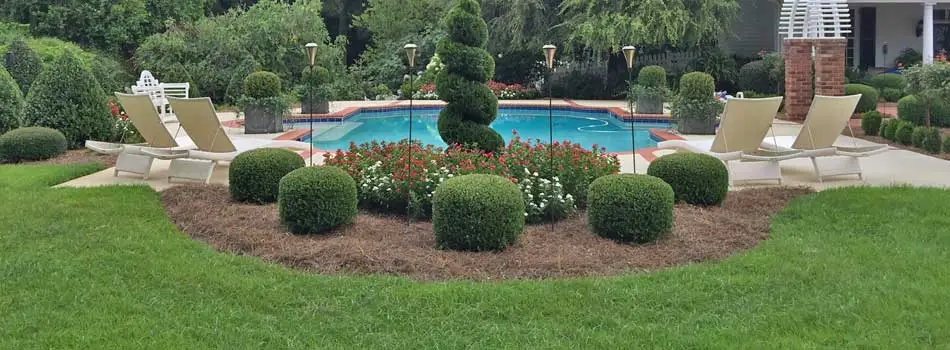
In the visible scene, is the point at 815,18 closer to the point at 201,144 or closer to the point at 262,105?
the point at 262,105

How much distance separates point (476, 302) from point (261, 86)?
11033 mm

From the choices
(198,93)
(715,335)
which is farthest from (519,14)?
(715,335)

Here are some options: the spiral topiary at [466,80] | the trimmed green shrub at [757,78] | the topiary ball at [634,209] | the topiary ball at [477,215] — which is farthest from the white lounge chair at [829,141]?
the trimmed green shrub at [757,78]

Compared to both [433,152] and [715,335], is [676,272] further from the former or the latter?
[433,152]

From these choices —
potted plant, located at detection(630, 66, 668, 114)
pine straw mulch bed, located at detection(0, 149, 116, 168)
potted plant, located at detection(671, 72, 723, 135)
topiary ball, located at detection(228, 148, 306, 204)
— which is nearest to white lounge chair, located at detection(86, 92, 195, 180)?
pine straw mulch bed, located at detection(0, 149, 116, 168)

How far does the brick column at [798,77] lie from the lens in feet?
50.0

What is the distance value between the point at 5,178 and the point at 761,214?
24.4 feet

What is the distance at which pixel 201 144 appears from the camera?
9.38 meters

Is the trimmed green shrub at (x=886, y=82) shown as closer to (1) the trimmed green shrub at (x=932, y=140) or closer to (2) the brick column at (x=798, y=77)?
(2) the brick column at (x=798, y=77)

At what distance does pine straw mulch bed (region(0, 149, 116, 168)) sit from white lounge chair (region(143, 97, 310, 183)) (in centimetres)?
158

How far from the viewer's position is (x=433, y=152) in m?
7.91

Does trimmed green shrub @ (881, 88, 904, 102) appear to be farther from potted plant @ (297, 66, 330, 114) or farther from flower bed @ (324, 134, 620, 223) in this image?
flower bed @ (324, 134, 620, 223)

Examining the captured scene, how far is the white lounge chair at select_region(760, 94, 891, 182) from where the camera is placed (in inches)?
335

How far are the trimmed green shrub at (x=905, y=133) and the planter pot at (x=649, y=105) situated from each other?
626 cm
